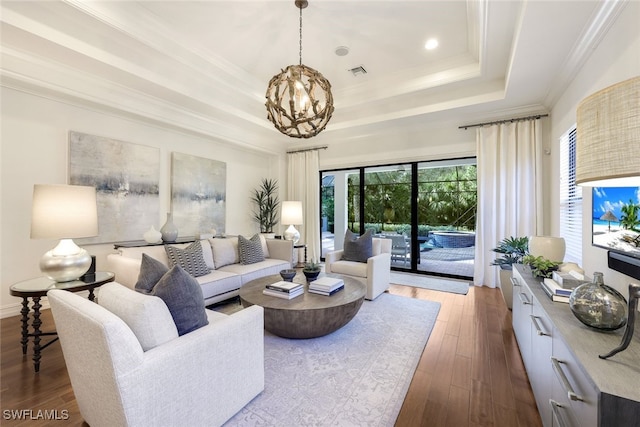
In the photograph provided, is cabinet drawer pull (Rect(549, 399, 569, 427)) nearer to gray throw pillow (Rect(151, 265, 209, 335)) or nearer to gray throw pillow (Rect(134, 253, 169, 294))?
gray throw pillow (Rect(151, 265, 209, 335))

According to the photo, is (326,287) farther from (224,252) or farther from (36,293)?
(36,293)

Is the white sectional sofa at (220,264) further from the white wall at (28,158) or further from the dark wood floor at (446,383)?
the white wall at (28,158)

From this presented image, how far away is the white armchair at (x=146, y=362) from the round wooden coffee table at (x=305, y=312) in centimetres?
70

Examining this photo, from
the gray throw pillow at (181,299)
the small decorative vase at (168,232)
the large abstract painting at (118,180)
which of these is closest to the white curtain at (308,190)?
the large abstract painting at (118,180)

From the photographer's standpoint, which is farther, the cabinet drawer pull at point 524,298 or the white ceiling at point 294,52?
the white ceiling at point 294,52

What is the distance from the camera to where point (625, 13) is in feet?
6.29

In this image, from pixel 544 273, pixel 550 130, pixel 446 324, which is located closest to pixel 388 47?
pixel 550 130

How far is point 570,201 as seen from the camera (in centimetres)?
313

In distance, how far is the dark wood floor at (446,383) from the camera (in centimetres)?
167

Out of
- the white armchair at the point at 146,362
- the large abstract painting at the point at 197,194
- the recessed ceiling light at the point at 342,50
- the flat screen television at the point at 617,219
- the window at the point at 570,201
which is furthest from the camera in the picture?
the large abstract painting at the point at 197,194

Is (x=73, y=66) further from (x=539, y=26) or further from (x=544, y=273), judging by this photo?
(x=544, y=273)

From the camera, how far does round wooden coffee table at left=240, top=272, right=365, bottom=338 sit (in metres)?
2.35

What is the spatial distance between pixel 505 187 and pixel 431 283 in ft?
6.36

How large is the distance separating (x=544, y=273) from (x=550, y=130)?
2959 millimetres
